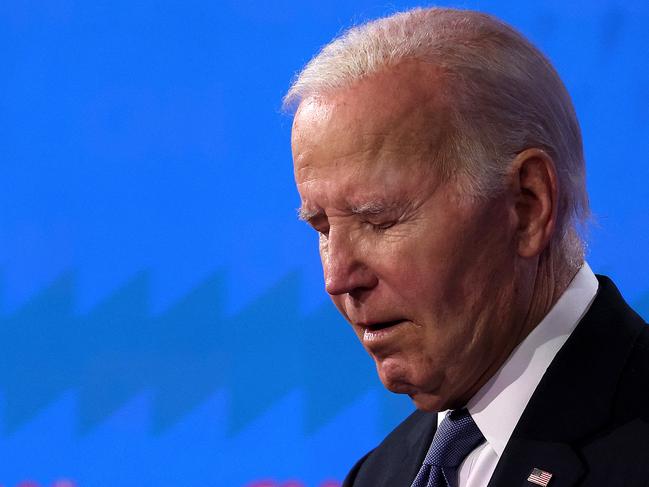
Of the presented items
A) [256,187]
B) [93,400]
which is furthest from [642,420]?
[93,400]

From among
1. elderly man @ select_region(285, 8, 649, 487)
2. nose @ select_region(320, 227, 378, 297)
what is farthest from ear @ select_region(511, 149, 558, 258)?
nose @ select_region(320, 227, 378, 297)

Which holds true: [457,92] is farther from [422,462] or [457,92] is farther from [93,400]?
[93,400]

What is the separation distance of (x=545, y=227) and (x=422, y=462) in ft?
1.53

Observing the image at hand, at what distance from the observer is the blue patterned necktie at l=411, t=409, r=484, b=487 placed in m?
1.52

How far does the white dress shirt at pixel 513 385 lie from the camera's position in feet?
4.83

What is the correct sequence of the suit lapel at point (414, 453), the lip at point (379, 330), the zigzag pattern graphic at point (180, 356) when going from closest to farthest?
the lip at point (379, 330) < the suit lapel at point (414, 453) < the zigzag pattern graphic at point (180, 356)

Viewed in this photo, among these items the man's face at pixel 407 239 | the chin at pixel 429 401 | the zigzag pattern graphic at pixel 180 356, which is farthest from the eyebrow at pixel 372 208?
the zigzag pattern graphic at pixel 180 356

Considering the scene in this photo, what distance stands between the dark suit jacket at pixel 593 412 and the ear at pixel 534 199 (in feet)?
0.47

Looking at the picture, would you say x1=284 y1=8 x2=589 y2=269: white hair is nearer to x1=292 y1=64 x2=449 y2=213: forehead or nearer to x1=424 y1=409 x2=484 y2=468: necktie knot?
x1=292 y1=64 x2=449 y2=213: forehead

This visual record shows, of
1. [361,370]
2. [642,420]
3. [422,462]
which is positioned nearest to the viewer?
[642,420]

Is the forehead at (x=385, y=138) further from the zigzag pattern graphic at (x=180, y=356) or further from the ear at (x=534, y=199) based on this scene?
the zigzag pattern graphic at (x=180, y=356)

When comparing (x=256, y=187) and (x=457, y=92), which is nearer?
(x=457, y=92)

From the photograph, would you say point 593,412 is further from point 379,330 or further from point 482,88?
point 482,88

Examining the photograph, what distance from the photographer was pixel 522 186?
4.76 ft
